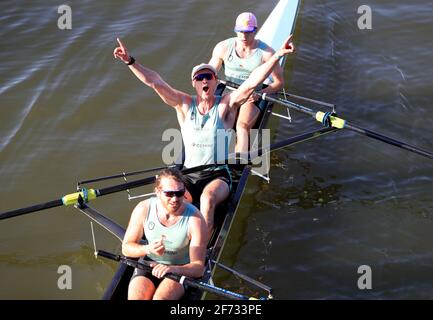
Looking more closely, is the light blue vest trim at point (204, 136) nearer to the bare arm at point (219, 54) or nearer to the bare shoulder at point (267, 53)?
the bare shoulder at point (267, 53)

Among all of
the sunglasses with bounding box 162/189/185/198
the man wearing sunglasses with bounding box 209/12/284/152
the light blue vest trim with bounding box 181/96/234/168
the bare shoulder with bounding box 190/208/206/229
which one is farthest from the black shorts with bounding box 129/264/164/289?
the man wearing sunglasses with bounding box 209/12/284/152

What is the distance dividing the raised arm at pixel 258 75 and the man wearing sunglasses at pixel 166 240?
1.96 m

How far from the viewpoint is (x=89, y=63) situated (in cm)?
1226

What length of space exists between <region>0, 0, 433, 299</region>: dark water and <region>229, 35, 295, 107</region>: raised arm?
197 centimetres

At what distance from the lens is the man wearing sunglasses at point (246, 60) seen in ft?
31.1

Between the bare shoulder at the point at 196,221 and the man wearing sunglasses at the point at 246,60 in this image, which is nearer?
the bare shoulder at the point at 196,221

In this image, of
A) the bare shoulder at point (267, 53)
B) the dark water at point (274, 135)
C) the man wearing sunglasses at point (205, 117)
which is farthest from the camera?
the bare shoulder at point (267, 53)

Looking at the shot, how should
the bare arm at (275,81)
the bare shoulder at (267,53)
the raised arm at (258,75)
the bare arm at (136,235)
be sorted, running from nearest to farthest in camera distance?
the bare arm at (136,235) → the raised arm at (258,75) → the bare arm at (275,81) → the bare shoulder at (267,53)

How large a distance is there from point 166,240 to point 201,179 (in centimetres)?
166

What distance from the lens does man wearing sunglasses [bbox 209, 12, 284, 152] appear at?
9.48m

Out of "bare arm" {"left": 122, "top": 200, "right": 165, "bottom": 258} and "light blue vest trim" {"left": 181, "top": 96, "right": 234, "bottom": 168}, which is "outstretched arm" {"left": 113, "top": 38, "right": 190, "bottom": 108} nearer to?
"light blue vest trim" {"left": 181, "top": 96, "right": 234, "bottom": 168}

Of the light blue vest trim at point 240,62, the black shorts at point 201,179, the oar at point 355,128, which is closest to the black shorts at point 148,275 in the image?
the black shorts at point 201,179

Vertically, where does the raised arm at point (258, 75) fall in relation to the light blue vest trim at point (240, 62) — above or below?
below

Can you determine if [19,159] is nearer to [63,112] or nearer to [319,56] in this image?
[63,112]
